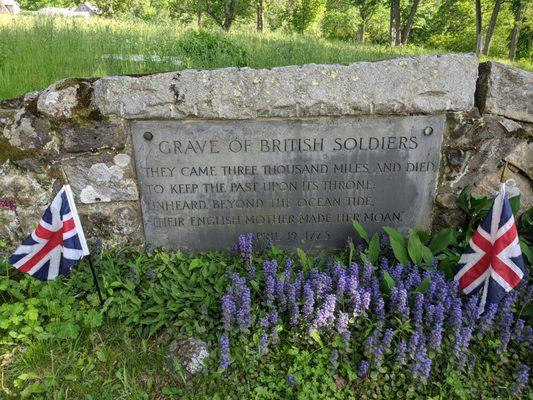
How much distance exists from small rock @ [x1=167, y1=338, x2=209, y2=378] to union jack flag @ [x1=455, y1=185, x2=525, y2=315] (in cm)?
161

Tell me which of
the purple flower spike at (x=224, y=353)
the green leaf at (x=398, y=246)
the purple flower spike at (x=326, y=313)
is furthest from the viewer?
the green leaf at (x=398, y=246)

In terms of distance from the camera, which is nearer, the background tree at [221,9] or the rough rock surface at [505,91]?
the rough rock surface at [505,91]

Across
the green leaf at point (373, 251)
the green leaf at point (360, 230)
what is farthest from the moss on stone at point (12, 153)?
the green leaf at point (373, 251)

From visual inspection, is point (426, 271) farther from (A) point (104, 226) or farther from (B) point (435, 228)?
(A) point (104, 226)

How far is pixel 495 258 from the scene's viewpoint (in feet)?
7.62

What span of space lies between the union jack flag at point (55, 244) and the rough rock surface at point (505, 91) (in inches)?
109

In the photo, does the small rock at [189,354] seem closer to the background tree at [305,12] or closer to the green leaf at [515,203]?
the green leaf at [515,203]

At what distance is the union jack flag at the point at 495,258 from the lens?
90.2 inches

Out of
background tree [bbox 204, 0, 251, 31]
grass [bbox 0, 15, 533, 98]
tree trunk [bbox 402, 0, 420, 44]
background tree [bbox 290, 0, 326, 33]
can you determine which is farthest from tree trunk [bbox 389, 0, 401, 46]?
grass [bbox 0, 15, 533, 98]

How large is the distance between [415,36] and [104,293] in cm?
3358

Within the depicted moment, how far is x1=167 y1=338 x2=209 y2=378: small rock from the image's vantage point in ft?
7.47

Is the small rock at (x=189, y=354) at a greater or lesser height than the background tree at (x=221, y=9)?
lesser

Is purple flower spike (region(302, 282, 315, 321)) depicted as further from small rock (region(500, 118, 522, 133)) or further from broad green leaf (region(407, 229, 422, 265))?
small rock (region(500, 118, 522, 133))

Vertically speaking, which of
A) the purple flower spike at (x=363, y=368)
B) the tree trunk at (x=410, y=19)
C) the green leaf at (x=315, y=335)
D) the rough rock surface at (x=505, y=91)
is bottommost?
the purple flower spike at (x=363, y=368)
